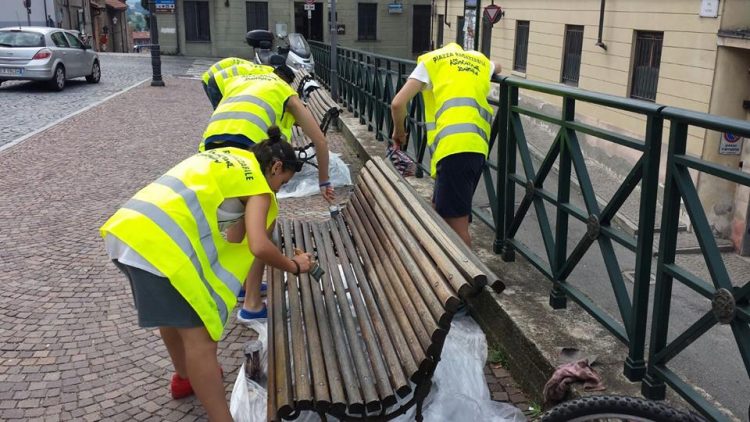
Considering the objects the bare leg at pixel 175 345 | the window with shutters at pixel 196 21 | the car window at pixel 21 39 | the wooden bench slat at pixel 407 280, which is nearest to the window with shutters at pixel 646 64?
the wooden bench slat at pixel 407 280

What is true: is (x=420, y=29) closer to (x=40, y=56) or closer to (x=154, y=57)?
(x=154, y=57)

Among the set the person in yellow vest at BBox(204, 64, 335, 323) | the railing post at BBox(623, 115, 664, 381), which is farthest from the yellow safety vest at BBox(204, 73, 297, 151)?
the railing post at BBox(623, 115, 664, 381)

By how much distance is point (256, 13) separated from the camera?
1310 inches

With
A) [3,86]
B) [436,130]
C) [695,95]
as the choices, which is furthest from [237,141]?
[3,86]

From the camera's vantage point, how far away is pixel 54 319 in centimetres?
411

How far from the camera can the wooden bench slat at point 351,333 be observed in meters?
2.59

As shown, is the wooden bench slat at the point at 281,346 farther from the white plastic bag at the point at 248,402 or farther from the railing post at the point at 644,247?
the railing post at the point at 644,247

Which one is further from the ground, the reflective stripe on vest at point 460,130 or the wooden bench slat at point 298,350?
the reflective stripe on vest at point 460,130

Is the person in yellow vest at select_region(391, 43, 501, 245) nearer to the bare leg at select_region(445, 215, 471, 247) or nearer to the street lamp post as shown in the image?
the bare leg at select_region(445, 215, 471, 247)

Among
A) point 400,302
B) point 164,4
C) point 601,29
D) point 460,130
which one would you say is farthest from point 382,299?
point 164,4

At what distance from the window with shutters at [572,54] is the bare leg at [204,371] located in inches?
525

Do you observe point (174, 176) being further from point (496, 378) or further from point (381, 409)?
point (496, 378)

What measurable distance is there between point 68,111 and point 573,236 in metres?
9.59

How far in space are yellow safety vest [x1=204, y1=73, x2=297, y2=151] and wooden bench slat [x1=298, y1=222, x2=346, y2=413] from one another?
102 cm
